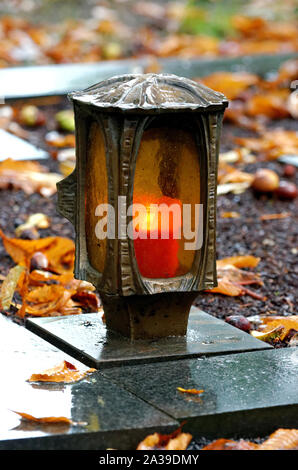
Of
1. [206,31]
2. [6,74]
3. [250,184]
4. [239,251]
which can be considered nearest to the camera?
[239,251]

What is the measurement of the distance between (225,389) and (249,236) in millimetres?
1863

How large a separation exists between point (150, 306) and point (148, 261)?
0.14 m

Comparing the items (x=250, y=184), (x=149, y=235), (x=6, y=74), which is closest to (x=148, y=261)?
(x=149, y=235)

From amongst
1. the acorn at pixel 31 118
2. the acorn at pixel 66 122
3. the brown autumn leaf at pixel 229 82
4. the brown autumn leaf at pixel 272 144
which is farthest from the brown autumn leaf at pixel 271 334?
the brown autumn leaf at pixel 229 82

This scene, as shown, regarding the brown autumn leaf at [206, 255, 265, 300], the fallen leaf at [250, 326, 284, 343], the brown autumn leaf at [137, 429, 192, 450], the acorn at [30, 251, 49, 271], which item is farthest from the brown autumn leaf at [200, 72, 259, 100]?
the brown autumn leaf at [137, 429, 192, 450]

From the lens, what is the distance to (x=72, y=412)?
2.36 m

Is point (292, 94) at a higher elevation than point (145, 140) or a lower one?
higher

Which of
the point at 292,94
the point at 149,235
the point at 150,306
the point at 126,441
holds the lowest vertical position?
the point at 126,441

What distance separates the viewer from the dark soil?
351cm

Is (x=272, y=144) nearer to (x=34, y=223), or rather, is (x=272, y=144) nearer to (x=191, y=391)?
(x=34, y=223)

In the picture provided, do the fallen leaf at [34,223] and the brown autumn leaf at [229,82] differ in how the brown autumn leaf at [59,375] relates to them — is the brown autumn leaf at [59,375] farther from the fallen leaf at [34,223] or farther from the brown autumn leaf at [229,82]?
the brown autumn leaf at [229,82]

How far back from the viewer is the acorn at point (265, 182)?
16.1 ft

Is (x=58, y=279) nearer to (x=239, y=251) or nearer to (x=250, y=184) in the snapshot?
(x=239, y=251)

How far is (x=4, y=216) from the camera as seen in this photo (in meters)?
4.51
